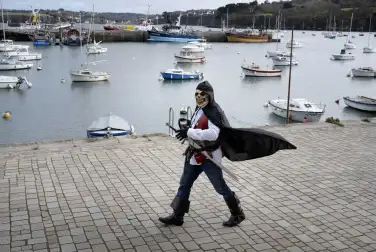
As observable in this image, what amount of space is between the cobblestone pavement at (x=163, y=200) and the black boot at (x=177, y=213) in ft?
0.31

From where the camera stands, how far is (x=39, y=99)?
34969mm

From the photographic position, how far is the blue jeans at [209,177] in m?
5.49

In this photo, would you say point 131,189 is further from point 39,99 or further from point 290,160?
point 39,99

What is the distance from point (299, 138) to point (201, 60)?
183 ft

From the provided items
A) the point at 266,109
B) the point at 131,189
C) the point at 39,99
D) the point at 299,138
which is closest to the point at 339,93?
the point at 266,109

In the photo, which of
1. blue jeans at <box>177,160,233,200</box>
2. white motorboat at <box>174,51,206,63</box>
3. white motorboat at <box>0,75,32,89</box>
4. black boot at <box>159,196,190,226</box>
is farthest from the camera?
white motorboat at <box>174,51,206,63</box>

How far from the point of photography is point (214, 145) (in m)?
5.43

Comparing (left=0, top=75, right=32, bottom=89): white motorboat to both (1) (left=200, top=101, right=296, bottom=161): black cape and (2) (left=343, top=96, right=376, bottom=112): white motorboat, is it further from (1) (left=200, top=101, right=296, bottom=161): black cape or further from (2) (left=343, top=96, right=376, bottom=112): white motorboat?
(1) (left=200, top=101, right=296, bottom=161): black cape

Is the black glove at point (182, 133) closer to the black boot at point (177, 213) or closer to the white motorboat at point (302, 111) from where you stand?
the black boot at point (177, 213)

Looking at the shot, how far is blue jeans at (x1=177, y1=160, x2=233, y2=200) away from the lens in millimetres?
5488

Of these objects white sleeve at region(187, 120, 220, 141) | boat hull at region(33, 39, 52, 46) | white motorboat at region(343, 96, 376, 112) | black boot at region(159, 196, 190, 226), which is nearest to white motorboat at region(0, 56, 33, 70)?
white motorboat at region(343, 96, 376, 112)

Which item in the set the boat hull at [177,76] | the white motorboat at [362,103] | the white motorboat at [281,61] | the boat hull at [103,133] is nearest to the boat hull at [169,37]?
the white motorboat at [281,61]

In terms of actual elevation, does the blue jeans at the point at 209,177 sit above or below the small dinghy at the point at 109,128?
above

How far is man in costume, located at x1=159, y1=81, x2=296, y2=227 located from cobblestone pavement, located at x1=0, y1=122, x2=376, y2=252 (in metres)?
0.31
